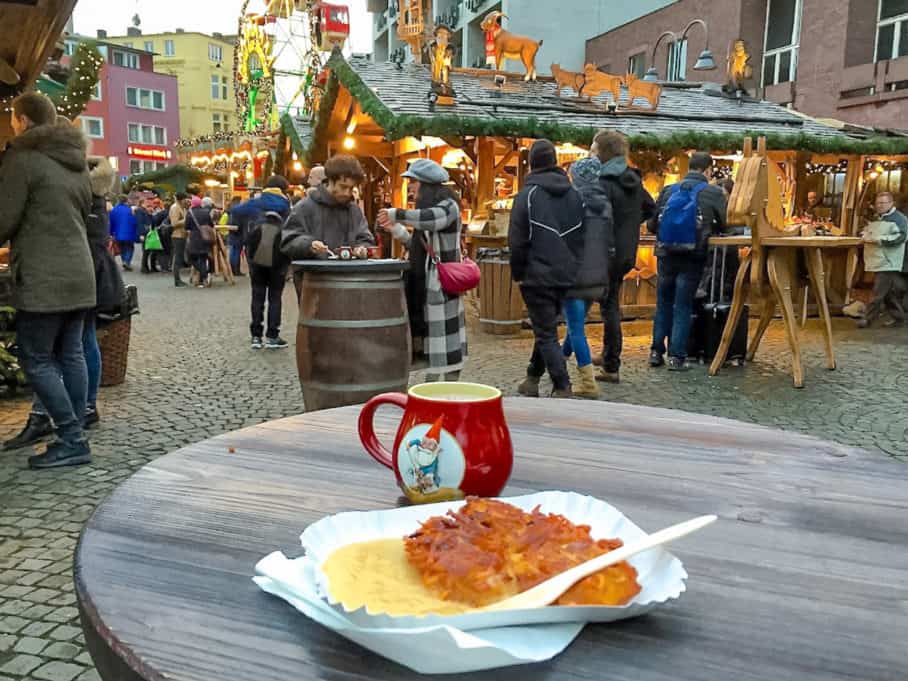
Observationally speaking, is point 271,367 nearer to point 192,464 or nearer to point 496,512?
point 192,464

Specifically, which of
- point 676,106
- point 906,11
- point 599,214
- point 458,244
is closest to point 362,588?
point 458,244

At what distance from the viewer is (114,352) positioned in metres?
5.43

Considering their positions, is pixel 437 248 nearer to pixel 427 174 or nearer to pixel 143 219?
pixel 427 174

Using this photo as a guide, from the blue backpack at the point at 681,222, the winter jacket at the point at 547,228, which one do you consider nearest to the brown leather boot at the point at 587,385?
the winter jacket at the point at 547,228

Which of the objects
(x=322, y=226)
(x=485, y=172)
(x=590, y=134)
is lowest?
Answer: (x=322, y=226)

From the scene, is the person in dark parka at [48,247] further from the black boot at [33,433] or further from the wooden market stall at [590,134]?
the wooden market stall at [590,134]

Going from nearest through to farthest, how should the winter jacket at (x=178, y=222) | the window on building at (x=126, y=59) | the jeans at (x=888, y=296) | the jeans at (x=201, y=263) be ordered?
the jeans at (x=888, y=296)
the jeans at (x=201, y=263)
the winter jacket at (x=178, y=222)
the window on building at (x=126, y=59)

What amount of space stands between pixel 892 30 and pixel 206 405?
13.2m

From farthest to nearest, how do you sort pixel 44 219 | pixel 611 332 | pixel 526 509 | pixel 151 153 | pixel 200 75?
pixel 200 75 < pixel 151 153 < pixel 611 332 < pixel 44 219 < pixel 526 509

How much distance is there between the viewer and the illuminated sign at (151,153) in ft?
151

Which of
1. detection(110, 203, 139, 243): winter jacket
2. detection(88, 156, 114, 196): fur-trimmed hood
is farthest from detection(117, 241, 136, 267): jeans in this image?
detection(88, 156, 114, 196): fur-trimmed hood

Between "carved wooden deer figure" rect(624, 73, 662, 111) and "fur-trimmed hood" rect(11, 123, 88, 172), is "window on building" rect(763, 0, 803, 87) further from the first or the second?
"fur-trimmed hood" rect(11, 123, 88, 172)

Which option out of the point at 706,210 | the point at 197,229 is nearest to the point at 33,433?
the point at 706,210

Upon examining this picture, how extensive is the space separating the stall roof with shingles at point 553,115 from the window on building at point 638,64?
27.5 ft
